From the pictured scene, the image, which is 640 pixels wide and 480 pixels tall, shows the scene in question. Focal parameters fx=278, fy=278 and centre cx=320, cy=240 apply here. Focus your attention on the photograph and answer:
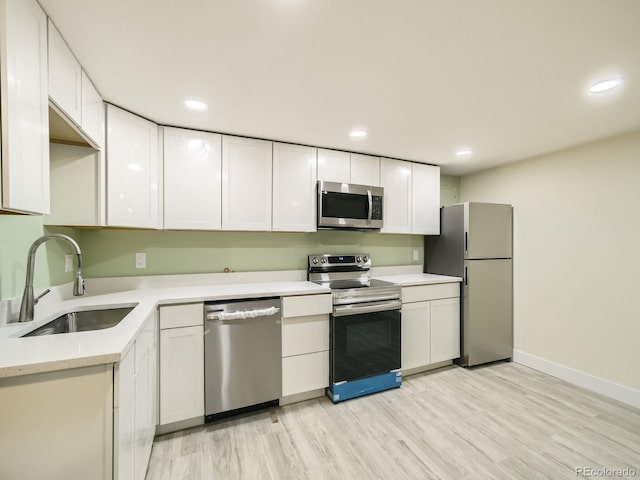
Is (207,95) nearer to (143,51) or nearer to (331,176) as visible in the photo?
(143,51)

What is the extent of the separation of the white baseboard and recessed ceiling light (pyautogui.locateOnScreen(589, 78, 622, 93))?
2502 mm

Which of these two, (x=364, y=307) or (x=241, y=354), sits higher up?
(x=364, y=307)

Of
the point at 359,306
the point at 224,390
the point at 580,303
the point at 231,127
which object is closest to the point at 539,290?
the point at 580,303

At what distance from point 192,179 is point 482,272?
125 inches

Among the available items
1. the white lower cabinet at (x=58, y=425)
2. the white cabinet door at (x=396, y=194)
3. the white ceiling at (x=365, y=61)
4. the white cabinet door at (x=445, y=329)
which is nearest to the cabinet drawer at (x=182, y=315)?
the white lower cabinet at (x=58, y=425)

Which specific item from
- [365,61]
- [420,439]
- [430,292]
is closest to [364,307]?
[430,292]

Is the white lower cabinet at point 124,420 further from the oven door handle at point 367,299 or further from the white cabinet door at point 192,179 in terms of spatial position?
the oven door handle at point 367,299

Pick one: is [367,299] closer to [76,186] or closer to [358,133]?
[358,133]

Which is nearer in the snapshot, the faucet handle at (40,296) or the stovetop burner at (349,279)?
the faucet handle at (40,296)

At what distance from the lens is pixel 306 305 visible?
2379 millimetres

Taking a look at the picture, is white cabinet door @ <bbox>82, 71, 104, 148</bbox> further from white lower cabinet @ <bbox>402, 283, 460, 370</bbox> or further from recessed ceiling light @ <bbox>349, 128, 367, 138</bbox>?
white lower cabinet @ <bbox>402, 283, 460, 370</bbox>

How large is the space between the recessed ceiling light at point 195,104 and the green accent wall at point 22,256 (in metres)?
1.15

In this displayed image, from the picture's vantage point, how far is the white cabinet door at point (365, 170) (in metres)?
3.01

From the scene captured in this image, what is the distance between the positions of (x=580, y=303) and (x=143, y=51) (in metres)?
4.07
